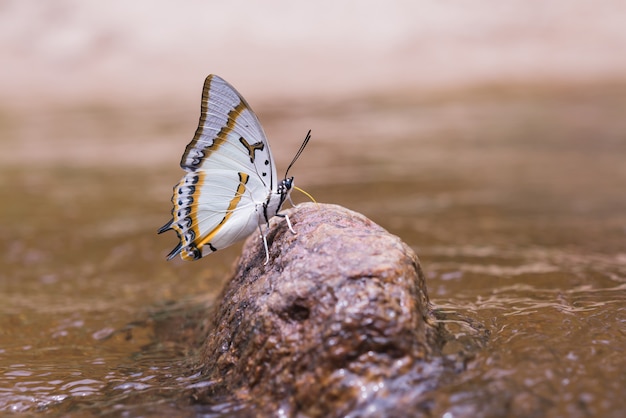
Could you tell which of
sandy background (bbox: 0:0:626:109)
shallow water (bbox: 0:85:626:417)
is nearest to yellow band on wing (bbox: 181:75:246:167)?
shallow water (bbox: 0:85:626:417)

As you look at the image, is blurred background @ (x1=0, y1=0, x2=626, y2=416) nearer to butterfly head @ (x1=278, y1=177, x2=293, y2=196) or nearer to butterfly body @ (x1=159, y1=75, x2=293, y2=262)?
butterfly body @ (x1=159, y1=75, x2=293, y2=262)

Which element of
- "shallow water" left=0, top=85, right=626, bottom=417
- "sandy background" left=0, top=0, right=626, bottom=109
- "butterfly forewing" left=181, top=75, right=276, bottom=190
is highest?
"sandy background" left=0, top=0, right=626, bottom=109

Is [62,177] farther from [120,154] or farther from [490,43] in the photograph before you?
[490,43]

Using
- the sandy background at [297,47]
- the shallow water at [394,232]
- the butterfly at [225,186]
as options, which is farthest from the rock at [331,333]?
the sandy background at [297,47]

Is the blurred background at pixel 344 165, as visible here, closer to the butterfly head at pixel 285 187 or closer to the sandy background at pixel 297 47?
the sandy background at pixel 297 47

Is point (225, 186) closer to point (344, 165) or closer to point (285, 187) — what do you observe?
point (285, 187)

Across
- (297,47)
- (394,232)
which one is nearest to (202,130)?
(394,232)
